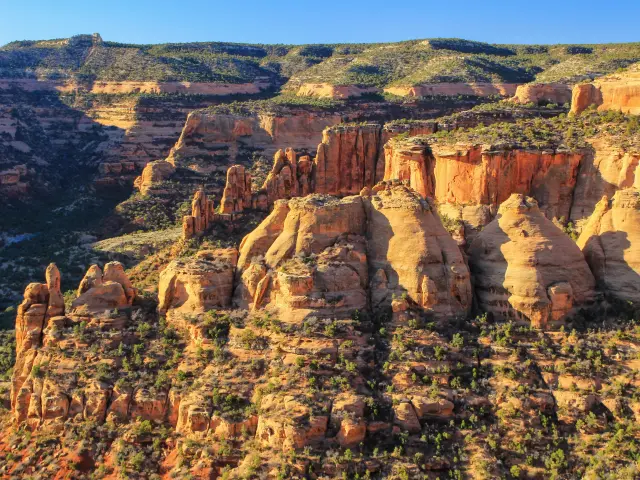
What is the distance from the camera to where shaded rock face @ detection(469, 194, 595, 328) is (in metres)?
33.8

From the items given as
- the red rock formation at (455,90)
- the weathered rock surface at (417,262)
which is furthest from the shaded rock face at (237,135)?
the weathered rock surface at (417,262)

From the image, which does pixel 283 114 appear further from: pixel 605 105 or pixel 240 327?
pixel 240 327

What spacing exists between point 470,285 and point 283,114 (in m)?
79.7

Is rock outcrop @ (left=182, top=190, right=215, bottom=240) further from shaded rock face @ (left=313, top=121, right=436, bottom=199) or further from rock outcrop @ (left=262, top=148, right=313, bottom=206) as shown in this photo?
shaded rock face @ (left=313, top=121, right=436, bottom=199)

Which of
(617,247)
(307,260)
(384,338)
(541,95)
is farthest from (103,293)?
(541,95)

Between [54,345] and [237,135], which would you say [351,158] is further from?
[54,345]

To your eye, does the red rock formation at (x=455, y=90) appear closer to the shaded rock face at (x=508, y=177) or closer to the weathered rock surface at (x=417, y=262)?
the shaded rock face at (x=508, y=177)

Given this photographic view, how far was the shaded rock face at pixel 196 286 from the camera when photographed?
35562 millimetres

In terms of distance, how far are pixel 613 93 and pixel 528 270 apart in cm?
2898

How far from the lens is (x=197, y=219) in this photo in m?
57.6

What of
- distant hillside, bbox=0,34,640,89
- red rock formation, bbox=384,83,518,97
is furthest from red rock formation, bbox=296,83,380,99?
red rock formation, bbox=384,83,518,97

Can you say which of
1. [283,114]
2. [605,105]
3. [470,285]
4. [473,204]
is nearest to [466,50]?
[283,114]

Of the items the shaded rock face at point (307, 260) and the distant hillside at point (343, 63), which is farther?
the distant hillside at point (343, 63)

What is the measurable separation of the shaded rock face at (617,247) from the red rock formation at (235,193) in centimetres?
3256
